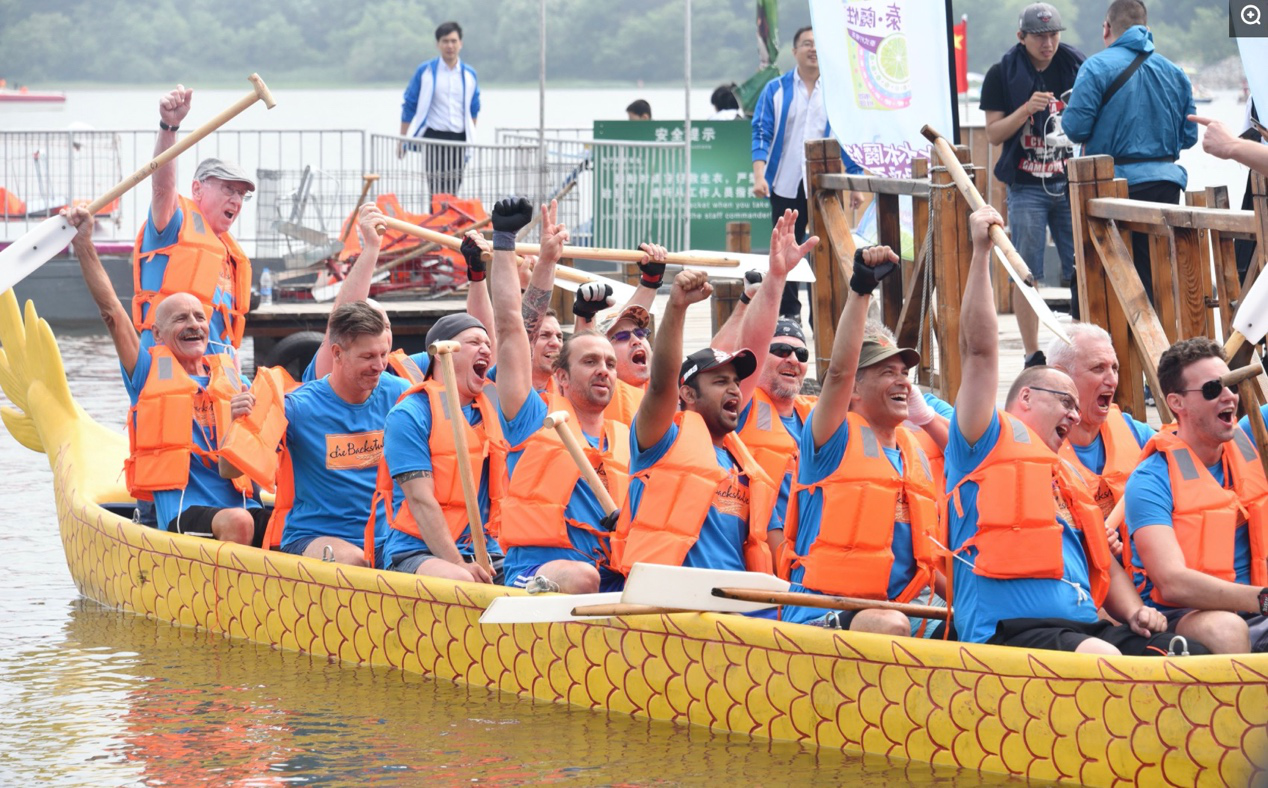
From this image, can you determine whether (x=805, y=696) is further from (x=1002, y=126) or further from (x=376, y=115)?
(x=376, y=115)

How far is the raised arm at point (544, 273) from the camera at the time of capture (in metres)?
5.86

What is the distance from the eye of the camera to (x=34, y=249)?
697cm

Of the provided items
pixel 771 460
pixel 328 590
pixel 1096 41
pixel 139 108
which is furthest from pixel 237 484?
pixel 139 108

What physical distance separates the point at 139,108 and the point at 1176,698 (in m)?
50.1

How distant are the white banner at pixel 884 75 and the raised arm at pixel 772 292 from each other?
2.66 m

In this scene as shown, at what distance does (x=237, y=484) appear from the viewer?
278 inches

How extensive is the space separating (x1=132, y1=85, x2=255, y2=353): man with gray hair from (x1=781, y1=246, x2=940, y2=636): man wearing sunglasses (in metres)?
3.07

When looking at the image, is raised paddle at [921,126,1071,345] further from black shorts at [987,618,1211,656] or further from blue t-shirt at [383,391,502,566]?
blue t-shirt at [383,391,502,566]

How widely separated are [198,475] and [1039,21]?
4.60 metres

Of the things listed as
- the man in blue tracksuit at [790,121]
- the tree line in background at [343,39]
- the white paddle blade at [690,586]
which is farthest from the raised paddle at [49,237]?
the tree line in background at [343,39]

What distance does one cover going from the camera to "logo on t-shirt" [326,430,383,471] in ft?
20.9

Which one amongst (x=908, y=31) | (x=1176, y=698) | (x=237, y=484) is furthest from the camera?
(x=908, y=31)

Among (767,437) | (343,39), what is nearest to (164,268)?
(767,437)

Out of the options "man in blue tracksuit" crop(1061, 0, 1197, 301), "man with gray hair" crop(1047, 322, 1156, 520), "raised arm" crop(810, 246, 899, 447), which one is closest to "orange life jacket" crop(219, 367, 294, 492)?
"raised arm" crop(810, 246, 899, 447)
